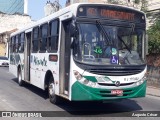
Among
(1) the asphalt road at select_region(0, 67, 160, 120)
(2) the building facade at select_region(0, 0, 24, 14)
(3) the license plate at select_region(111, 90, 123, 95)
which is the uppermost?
(2) the building facade at select_region(0, 0, 24, 14)

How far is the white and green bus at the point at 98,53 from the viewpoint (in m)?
9.05

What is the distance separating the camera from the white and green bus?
9.05 meters

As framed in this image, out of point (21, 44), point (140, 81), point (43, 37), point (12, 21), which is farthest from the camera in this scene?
point (12, 21)

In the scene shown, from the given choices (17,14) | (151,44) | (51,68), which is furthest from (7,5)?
(51,68)

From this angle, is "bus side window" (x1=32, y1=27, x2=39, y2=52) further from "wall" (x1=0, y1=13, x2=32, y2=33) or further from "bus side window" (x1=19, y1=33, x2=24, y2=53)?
"wall" (x1=0, y1=13, x2=32, y2=33)

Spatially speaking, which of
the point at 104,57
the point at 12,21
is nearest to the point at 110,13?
the point at 104,57

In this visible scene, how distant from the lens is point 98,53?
9.18 m

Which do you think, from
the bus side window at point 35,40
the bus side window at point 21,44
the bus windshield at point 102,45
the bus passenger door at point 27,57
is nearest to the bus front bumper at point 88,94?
the bus windshield at point 102,45

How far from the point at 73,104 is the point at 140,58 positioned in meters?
2.81

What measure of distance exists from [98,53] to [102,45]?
254mm

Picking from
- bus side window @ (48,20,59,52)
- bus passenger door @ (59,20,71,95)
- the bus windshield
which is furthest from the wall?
the bus windshield

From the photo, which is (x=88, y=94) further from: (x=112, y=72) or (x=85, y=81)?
(x=112, y=72)

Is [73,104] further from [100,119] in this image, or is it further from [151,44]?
[151,44]

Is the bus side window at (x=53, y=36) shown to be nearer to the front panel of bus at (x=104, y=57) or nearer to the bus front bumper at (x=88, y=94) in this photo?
the front panel of bus at (x=104, y=57)
